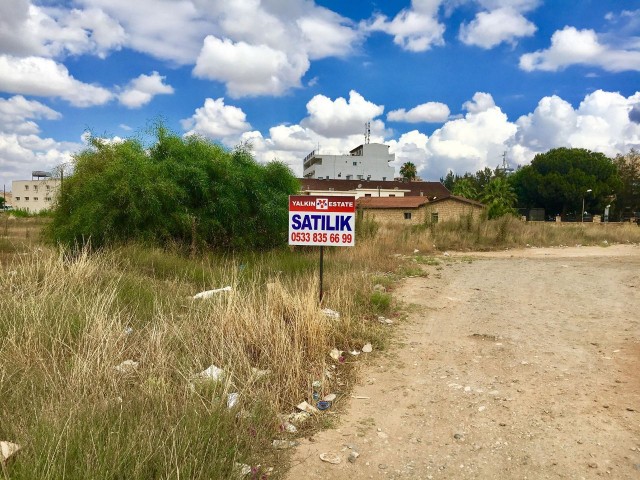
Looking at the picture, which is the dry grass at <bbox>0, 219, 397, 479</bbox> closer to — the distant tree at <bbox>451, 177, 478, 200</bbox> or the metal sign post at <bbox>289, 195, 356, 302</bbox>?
the metal sign post at <bbox>289, 195, 356, 302</bbox>

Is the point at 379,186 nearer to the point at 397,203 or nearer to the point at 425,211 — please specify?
the point at 397,203

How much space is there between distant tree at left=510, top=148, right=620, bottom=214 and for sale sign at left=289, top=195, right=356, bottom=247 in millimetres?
58028

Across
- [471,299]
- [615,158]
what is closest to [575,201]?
[615,158]

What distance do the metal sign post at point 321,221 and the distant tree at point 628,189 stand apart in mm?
64337

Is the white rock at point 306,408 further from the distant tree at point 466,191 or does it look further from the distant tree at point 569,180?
the distant tree at point 466,191

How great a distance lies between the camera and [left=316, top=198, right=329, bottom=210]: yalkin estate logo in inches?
261

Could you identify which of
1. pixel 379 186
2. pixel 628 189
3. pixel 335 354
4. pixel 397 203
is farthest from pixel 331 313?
pixel 628 189

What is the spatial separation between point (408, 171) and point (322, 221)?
82.5 meters

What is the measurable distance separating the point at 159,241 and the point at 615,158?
2860 inches

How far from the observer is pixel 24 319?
430 centimetres

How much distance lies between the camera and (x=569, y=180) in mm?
57156

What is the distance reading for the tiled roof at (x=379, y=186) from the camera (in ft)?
219

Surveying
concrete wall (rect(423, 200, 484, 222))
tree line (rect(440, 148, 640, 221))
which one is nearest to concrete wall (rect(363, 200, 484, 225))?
concrete wall (rect(423, 200, 484, 222))

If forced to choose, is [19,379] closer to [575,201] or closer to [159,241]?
[159,241]
